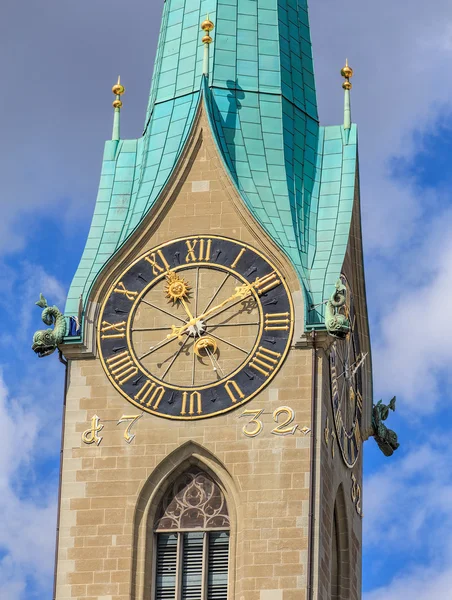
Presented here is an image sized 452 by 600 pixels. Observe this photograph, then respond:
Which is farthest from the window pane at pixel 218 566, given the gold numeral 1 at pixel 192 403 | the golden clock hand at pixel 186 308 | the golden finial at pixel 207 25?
the golden finial at pixel 207 25

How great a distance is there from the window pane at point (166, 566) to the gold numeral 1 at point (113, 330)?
116 inches

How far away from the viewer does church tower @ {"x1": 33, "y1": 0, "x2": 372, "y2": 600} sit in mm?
38812

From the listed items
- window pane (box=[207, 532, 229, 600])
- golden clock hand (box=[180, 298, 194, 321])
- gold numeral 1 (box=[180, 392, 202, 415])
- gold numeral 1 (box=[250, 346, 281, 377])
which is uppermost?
golden clock hand (box=[180, 298, 194, 321])

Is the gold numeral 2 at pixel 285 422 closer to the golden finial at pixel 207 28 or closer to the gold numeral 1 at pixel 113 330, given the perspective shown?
the gold numeral 1 at pixel 113 330

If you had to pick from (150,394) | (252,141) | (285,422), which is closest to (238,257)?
(252,141)

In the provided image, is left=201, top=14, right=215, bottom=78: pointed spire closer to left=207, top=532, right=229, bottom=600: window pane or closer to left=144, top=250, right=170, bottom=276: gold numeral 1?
left=144, top=250, right=170, bottom=276: gold numeral 1

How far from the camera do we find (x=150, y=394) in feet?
130

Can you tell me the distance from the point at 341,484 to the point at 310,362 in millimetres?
2019

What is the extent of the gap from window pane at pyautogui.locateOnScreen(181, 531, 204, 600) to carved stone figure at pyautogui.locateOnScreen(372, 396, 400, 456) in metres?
4.46

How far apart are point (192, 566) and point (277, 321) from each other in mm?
3601

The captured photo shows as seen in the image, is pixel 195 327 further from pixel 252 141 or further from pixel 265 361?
pixel 252 141

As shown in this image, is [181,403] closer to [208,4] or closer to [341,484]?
Result: [341,484]

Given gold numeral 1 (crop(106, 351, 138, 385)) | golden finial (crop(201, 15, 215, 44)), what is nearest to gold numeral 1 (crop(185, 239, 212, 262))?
gold numeral 1 (crop(106, 351, 138, 385))

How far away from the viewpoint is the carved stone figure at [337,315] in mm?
39344
